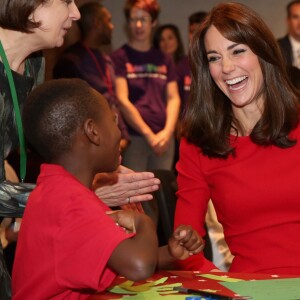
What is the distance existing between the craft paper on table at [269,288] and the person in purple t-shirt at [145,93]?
359 centimetres

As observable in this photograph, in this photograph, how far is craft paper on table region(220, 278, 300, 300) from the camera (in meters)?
1.82

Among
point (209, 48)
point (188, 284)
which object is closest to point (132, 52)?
point (209, 48)

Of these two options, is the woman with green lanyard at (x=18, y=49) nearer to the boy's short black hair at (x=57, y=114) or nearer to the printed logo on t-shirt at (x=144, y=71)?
the boy's short black hair at (x=57, y=114)

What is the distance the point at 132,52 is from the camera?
5.73 m

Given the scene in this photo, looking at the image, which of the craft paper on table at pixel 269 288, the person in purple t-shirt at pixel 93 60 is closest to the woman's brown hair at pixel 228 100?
the craft paper on table at pixel 269 288

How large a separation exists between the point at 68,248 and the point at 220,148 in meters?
1.04

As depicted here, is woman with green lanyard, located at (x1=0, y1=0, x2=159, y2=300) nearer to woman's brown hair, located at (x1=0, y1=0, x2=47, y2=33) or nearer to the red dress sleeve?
woman's brown hair, located at (x1=0, y1=0, x2=47, y2=33)

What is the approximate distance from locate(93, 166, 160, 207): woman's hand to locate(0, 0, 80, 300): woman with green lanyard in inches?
12.5

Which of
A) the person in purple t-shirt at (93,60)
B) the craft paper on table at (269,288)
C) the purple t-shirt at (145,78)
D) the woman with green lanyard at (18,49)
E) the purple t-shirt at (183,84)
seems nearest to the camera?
the craft paper on table at (269,288)

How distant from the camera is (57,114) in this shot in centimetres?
211

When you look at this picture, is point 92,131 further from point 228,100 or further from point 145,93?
point 145,93

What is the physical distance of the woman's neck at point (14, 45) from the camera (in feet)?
8.34

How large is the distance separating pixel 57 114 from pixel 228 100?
3.42ft

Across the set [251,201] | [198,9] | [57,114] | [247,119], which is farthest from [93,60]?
[198,9]
